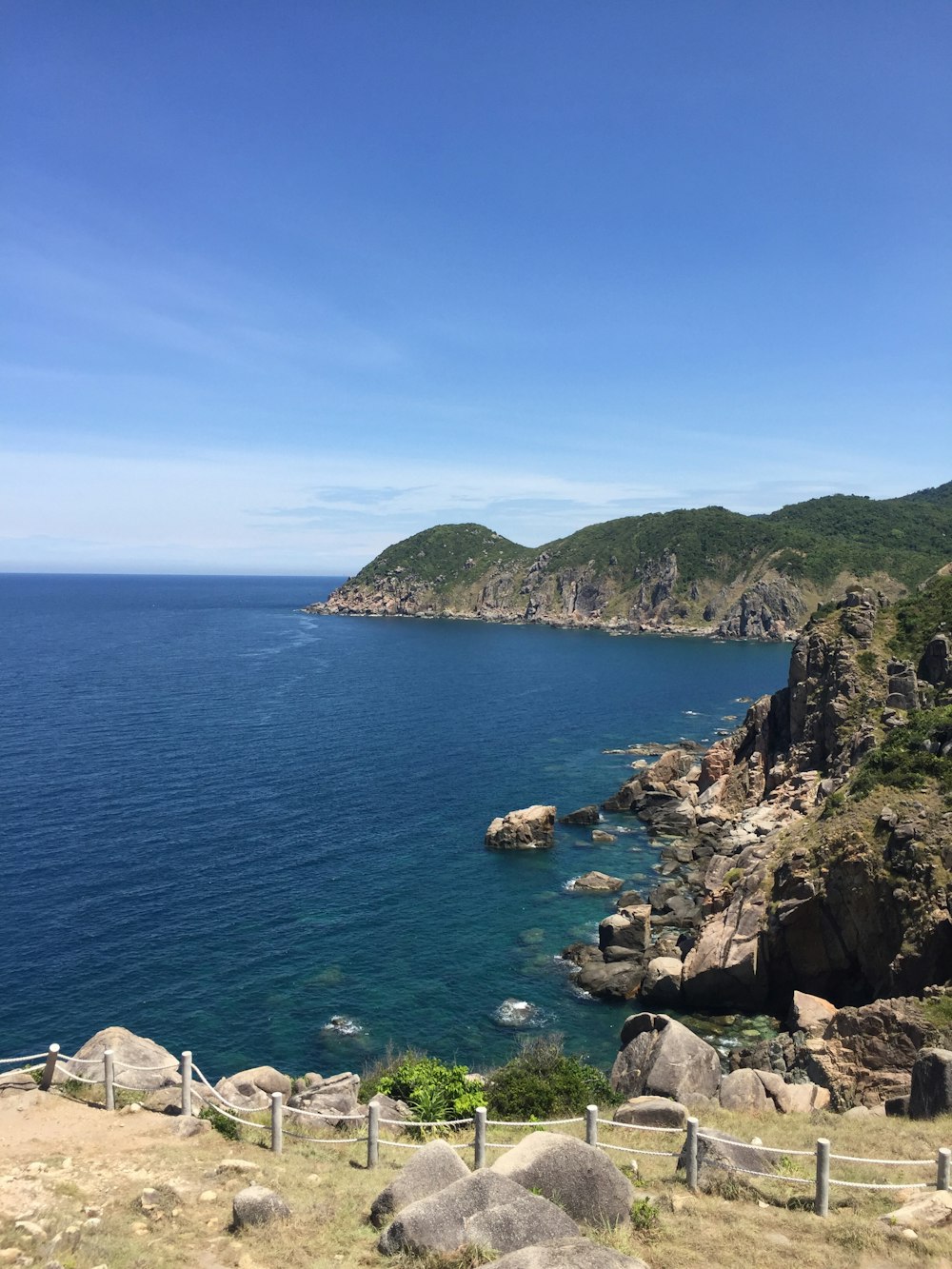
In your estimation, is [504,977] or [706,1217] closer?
[706,1217]

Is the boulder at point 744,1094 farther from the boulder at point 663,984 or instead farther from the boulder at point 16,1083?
the boulder at point 16,1083

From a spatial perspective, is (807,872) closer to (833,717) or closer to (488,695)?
(833,717)

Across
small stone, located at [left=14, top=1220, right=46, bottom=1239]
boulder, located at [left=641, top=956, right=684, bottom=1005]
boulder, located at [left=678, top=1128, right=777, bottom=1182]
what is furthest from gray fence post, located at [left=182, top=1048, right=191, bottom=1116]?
boulder, located at [left=641, top=956, right=684, bottom=1005]

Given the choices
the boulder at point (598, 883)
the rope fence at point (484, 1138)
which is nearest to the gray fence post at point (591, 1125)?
the rope fence at point (484, 1138)

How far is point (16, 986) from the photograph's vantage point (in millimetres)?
40438

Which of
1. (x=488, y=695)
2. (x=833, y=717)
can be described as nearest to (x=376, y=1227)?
(x=833, y=717)

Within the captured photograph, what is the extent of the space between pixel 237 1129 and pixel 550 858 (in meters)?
44.4

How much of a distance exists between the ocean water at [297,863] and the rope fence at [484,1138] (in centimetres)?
1504

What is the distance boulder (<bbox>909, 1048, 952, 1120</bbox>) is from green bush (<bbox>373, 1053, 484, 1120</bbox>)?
1133 centimetres

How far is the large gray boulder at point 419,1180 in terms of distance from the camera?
14719 mm

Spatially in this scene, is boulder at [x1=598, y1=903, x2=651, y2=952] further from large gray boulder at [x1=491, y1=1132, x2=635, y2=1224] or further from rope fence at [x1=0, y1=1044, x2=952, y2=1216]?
large gray boulder at [x1=491, y1=1132, x2=635, y2=1224]

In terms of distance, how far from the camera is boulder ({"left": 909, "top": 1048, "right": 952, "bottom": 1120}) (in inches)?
827

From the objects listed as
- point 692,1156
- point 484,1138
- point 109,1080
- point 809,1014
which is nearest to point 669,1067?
point 692,1156

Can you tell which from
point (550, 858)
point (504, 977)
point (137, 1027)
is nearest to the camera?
point (137, 1027)
